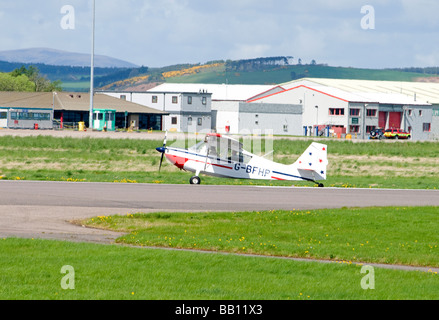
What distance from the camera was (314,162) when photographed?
112 ft

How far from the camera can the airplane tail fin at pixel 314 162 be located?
112 feet

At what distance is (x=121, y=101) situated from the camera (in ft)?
361

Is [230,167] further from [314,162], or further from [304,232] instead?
[304,232]

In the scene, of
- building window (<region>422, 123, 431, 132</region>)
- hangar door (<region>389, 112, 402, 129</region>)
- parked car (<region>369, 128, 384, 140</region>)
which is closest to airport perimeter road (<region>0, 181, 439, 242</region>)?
parked car (<region>369, 128, 384, 140</region>)

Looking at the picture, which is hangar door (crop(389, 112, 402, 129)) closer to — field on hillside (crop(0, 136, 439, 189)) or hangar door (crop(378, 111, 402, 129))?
hangar door (crop(378, 111, 402, 129))

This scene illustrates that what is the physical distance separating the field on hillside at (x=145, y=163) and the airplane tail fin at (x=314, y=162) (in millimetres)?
1382

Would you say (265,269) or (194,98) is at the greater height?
(194,98)

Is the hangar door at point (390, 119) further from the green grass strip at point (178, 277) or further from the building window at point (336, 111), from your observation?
the green grass strip at point (178, 277)

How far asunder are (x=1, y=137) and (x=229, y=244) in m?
52.0

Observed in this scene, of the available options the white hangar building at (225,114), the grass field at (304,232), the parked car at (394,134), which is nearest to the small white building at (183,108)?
the white hangar building at (225,114)

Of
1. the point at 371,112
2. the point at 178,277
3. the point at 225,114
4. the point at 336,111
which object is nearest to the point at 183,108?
the point at 225,114

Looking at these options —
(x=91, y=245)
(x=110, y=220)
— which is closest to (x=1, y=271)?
(x=91, y=245)

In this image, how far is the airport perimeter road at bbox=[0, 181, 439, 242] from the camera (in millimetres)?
20297
